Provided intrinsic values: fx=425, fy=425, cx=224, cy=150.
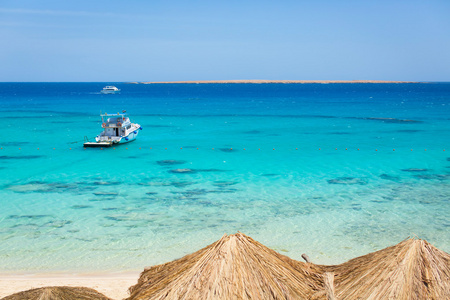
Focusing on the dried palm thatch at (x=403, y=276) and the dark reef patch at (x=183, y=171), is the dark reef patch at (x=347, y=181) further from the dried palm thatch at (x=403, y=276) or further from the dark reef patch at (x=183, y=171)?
the dried palm thatch at (x=403, y=276)

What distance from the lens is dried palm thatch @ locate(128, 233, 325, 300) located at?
6082mm

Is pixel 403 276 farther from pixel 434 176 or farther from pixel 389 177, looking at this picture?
pixel 434 176

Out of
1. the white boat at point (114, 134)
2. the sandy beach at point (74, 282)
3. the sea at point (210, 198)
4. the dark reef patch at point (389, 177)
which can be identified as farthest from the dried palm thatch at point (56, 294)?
the white boat at point (114, 134)

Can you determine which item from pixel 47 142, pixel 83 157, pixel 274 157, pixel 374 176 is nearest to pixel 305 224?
pixel 374 176

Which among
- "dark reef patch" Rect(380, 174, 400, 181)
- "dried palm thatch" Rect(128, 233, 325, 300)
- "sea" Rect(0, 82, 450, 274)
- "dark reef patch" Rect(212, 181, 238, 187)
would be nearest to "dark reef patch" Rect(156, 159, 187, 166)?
"sea" Rect(0, 82, 450, 274)

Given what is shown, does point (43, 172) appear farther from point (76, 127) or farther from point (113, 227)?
point (76, 127)

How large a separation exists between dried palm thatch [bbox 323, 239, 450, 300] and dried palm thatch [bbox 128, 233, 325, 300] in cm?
64

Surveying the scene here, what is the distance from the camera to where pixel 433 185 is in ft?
64.6

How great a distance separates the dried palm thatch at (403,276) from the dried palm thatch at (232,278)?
0.64m

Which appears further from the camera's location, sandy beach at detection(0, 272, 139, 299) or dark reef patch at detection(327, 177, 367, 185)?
dark reef patch at detection(327, 177, 367, 185)

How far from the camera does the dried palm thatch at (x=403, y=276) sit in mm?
6039

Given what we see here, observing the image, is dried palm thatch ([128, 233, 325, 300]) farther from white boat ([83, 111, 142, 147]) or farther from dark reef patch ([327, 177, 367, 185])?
white boat ([83, 111, 142, 147])

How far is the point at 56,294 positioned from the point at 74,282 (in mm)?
4729

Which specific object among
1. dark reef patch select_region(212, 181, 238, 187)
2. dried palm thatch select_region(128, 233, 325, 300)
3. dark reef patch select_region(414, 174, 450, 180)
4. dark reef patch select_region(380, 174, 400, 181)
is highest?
dried palm thatch select_region(128, 233, 325, 300)
